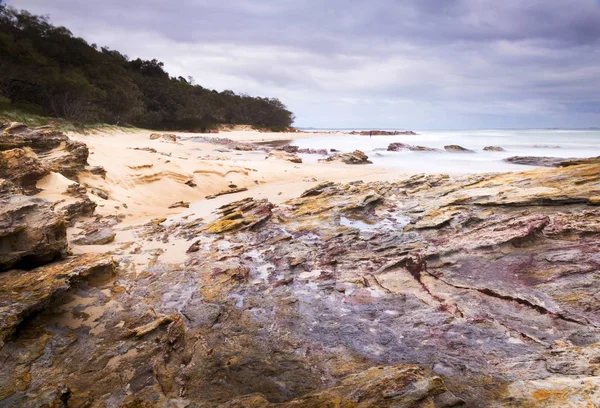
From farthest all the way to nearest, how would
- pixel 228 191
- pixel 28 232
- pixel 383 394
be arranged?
pixel 228 191, pixel 28 232, pixel 383 394

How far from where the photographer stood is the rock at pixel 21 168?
5375 mm

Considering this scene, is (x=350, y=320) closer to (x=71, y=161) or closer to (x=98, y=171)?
(x=71, y=161)

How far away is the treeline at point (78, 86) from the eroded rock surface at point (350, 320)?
20776 mm

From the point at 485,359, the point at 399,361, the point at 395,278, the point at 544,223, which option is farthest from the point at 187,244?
the point at 544,223

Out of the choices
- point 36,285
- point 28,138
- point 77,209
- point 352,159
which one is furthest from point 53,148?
point 352,159

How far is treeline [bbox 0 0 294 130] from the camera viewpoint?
23084 millimetres

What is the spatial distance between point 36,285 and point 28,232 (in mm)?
788

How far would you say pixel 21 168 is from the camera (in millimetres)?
5531

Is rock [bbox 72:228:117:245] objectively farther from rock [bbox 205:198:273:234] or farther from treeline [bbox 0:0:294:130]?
treeline [bbox 0:0:294:130]

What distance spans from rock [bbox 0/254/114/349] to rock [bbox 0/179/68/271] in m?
0.16

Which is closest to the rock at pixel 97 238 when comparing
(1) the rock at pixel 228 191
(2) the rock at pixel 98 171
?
(2) the rock at pixel 98 171

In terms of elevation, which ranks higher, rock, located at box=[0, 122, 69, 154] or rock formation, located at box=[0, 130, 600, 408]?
rock, located at box=[0, 122, 69, 154]

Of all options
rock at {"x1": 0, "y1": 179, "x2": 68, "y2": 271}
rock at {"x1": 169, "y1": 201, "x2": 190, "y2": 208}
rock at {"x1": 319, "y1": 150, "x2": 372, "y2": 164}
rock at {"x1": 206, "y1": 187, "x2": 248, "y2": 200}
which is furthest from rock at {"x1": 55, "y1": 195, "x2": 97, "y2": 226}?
rock at {"x1": 319, "y1": 150, "x2": 372, "y2": 164}

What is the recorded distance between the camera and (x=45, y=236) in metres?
3.75
